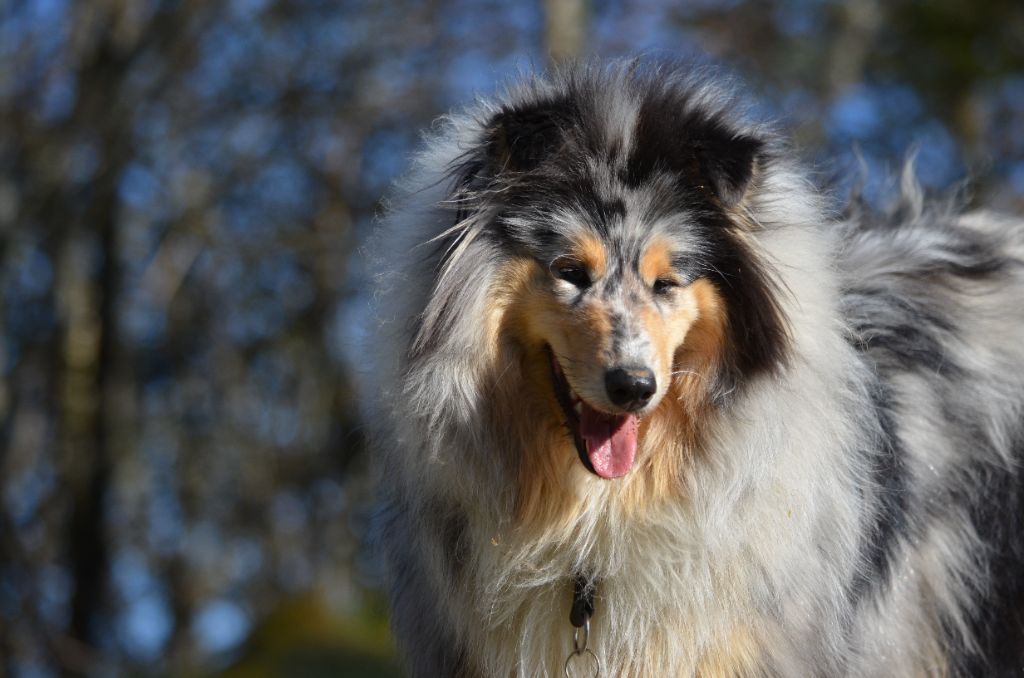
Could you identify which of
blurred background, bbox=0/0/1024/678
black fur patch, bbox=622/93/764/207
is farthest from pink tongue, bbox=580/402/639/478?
blurred background, bbox=0/0/1024/678

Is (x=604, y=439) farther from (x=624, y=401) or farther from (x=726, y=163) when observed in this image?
(x=726, y=163)

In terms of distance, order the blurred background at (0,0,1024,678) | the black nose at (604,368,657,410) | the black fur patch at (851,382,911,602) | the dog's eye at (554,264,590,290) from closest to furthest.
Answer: the black nose at (604,368,657,410) → the dog's eye at (554,264,590,290) → the black fur patch at (851,382,911,602) → the blurred background at (0,0,1024,678)

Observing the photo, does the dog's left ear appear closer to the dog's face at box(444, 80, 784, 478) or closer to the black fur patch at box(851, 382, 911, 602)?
the dog's face at box(444, 80, 784, 478)

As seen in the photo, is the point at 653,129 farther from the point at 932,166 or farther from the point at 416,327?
the point at 932,166

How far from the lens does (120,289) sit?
13094mm

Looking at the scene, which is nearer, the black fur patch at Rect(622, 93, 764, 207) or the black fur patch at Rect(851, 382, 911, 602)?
the black fur patch at Rect(622, 93, 764, 207)

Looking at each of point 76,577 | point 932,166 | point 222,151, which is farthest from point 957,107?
point 76,577

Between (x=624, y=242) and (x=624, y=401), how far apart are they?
44 centimetres

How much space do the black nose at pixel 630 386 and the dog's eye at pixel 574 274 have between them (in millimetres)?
288

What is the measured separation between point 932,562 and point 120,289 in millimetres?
10533

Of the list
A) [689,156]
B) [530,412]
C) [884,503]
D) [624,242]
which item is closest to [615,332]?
[624,242]

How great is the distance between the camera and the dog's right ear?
3.46 meters

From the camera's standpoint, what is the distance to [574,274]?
11.1 feet

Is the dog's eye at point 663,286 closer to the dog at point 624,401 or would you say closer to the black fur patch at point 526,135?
the dog at point 624,401
